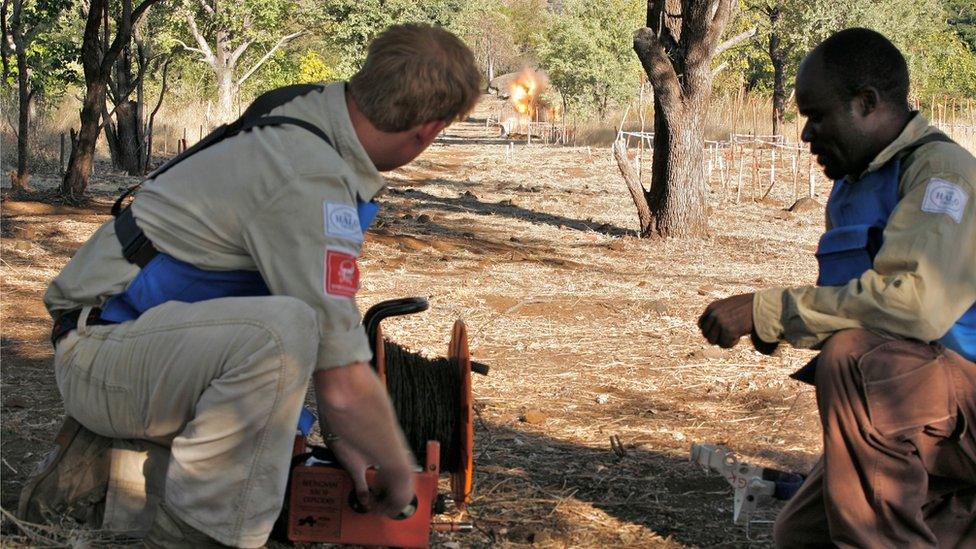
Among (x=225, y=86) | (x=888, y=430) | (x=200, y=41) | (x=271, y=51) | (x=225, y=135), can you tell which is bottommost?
(x=888, y=430)

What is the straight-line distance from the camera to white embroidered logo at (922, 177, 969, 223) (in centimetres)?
357

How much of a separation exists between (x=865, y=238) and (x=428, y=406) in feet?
5.86

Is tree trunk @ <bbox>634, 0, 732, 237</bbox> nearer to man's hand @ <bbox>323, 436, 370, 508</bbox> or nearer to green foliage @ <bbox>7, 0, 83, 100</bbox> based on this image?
man's hand @ <bbox>323, 436, 370, 508</bbox>

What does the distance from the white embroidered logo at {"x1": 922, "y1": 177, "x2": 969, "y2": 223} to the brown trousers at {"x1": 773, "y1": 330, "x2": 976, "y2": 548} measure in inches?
16.7

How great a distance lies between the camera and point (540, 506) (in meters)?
5.02

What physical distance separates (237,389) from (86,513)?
1033mm

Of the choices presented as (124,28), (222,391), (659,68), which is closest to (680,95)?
(659,68)

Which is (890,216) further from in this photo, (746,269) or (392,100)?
(746,269)

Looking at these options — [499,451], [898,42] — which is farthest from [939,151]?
[898,42]

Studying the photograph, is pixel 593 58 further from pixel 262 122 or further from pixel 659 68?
pixel 262 122

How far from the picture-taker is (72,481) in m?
3.85

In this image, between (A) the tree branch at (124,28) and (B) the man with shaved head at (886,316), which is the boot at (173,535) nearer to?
(B) the man with shaved head at (886,316)

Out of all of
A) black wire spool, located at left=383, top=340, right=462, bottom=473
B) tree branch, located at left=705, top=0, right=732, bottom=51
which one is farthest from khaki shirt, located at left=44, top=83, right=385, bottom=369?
tree branch, located at left=705, top=0, right=732, bottom=51

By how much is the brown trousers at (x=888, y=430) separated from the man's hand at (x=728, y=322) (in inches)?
10.4
